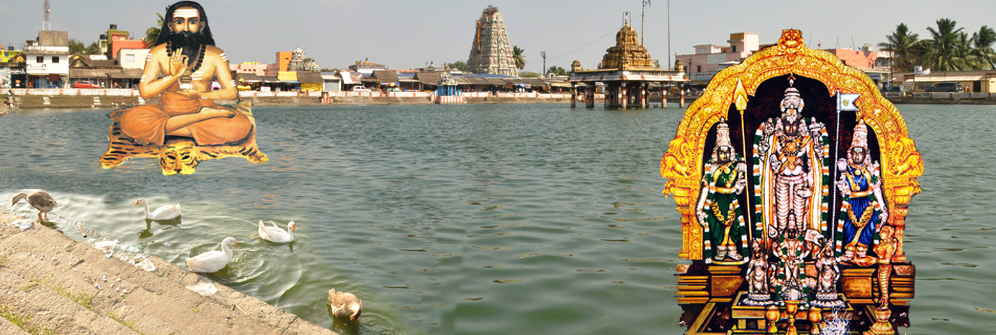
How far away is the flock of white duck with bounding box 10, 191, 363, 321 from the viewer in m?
5.50

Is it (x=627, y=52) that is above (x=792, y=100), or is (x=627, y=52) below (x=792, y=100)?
above

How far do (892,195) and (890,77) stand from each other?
275ft

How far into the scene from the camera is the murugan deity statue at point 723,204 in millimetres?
3512

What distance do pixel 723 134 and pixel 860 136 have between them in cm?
65

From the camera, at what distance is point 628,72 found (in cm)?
5816

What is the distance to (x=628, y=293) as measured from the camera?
19.5 feet

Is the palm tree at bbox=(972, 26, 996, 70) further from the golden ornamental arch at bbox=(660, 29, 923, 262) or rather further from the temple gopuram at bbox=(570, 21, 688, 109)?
the golden ornamental arch at bbox=(660, 29, 923, 262)

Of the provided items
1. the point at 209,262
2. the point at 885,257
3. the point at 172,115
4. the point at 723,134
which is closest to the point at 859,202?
the point at 885,257

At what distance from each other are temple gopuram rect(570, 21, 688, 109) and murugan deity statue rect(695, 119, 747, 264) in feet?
183

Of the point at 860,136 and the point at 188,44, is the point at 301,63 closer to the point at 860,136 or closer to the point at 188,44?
the point at 188,44

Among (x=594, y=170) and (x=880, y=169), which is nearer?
(x=880, y=169)

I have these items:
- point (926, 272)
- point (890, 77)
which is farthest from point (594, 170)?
point (890, 77)

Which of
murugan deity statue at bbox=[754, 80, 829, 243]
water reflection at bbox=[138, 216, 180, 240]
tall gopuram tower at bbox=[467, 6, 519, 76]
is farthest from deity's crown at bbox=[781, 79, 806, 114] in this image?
tall gopuram tower at bbox=[467, 6, 519, 76]

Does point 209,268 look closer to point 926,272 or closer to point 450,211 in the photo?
point 450,211
